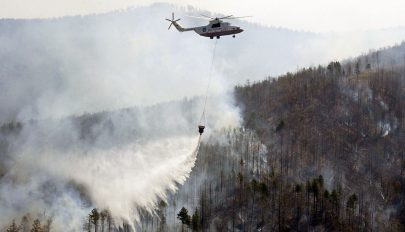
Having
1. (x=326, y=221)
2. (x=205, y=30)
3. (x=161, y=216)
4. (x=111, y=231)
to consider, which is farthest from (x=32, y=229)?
(x=205, y=30)

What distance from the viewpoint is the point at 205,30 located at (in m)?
109

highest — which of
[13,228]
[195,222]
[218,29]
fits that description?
[218,29]

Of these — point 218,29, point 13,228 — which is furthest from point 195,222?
point 218,29

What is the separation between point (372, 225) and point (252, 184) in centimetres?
4590

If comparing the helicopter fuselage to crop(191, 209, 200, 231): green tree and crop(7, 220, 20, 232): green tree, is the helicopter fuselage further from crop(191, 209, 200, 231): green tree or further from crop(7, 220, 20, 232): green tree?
crop(7, 220, 20, 232): green tree

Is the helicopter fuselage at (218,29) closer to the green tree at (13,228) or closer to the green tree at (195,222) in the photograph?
the green tree at (195,222)

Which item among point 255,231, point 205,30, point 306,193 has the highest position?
point 205,30

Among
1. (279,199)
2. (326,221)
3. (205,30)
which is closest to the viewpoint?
(205,30)

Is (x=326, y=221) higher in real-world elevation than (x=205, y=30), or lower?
lower

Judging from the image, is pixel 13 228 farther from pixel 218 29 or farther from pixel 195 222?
pixel 218 29

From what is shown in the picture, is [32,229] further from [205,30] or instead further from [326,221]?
[205,30]

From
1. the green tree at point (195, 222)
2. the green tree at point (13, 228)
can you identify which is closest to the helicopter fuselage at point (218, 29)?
the green tree at point (195, 222)

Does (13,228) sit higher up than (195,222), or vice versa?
(13,228)

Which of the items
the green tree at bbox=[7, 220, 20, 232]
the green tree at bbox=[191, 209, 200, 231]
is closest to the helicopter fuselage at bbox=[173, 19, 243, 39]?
the green tree at bbox=[191, 209, 200, 231]
